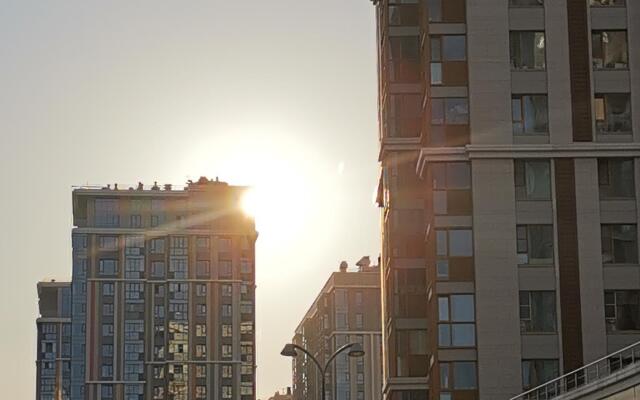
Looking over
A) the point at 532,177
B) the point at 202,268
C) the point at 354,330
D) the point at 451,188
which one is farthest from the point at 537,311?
the point at 354,330

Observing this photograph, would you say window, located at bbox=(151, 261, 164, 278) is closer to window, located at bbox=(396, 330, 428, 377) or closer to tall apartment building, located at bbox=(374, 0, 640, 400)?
window, located at bbox=(396, 330, 428, 377)

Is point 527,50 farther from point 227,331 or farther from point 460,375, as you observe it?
point 227,331

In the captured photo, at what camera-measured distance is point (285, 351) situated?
5947 cm

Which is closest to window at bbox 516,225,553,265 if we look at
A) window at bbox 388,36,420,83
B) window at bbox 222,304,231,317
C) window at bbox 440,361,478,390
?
window at bbox 440,361,478,390

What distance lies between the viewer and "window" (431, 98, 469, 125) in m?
66.0

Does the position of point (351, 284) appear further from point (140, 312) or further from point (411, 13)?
point (411, 13)

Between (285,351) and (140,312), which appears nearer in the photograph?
(285,351)

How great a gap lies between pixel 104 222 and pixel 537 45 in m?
121

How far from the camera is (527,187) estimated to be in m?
64.9

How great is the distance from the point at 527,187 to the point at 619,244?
4432 millimetres

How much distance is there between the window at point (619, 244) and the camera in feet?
210

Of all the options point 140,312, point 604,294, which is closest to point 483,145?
point 604,294

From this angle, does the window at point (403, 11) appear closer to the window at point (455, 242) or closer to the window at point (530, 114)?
the window at point (530, 114)

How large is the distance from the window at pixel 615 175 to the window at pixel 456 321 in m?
7.33
